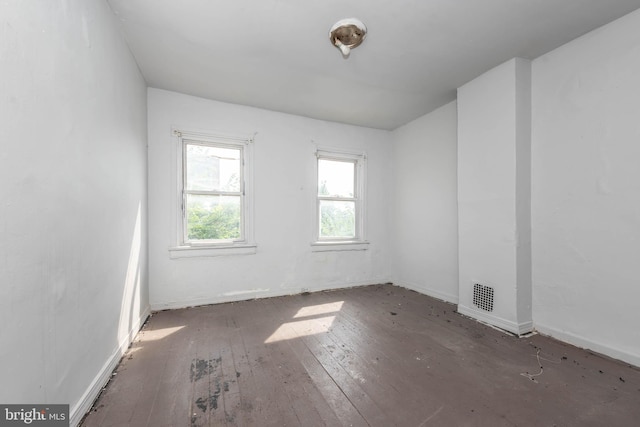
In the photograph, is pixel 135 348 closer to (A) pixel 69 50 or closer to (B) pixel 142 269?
(B) pixel 142 269

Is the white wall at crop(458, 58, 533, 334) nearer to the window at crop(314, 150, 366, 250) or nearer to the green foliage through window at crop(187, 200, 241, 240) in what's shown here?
the window at crop(314, 150, 366, 250)

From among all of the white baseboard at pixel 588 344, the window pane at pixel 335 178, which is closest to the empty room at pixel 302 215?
the white baseboard at pixel 588 344

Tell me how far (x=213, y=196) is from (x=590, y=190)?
3.86 meters

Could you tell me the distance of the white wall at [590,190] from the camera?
2043mm

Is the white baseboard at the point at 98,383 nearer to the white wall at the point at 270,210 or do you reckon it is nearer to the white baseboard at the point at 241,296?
the white baseboard at the point at 241,296

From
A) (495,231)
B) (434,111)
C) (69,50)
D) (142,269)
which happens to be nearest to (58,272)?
(69,50)

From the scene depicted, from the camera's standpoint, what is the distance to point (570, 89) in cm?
237

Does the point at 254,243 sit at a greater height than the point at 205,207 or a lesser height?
lesser

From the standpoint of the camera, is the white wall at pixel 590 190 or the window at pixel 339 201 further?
the window at pixel 339 201

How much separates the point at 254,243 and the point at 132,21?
2516 millimetres

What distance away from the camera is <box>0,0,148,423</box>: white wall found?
3.36 feet

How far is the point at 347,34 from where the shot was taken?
7.09ft

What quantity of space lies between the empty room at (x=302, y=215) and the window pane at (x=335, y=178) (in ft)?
0.46

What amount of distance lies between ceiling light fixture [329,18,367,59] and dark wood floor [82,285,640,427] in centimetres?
255
